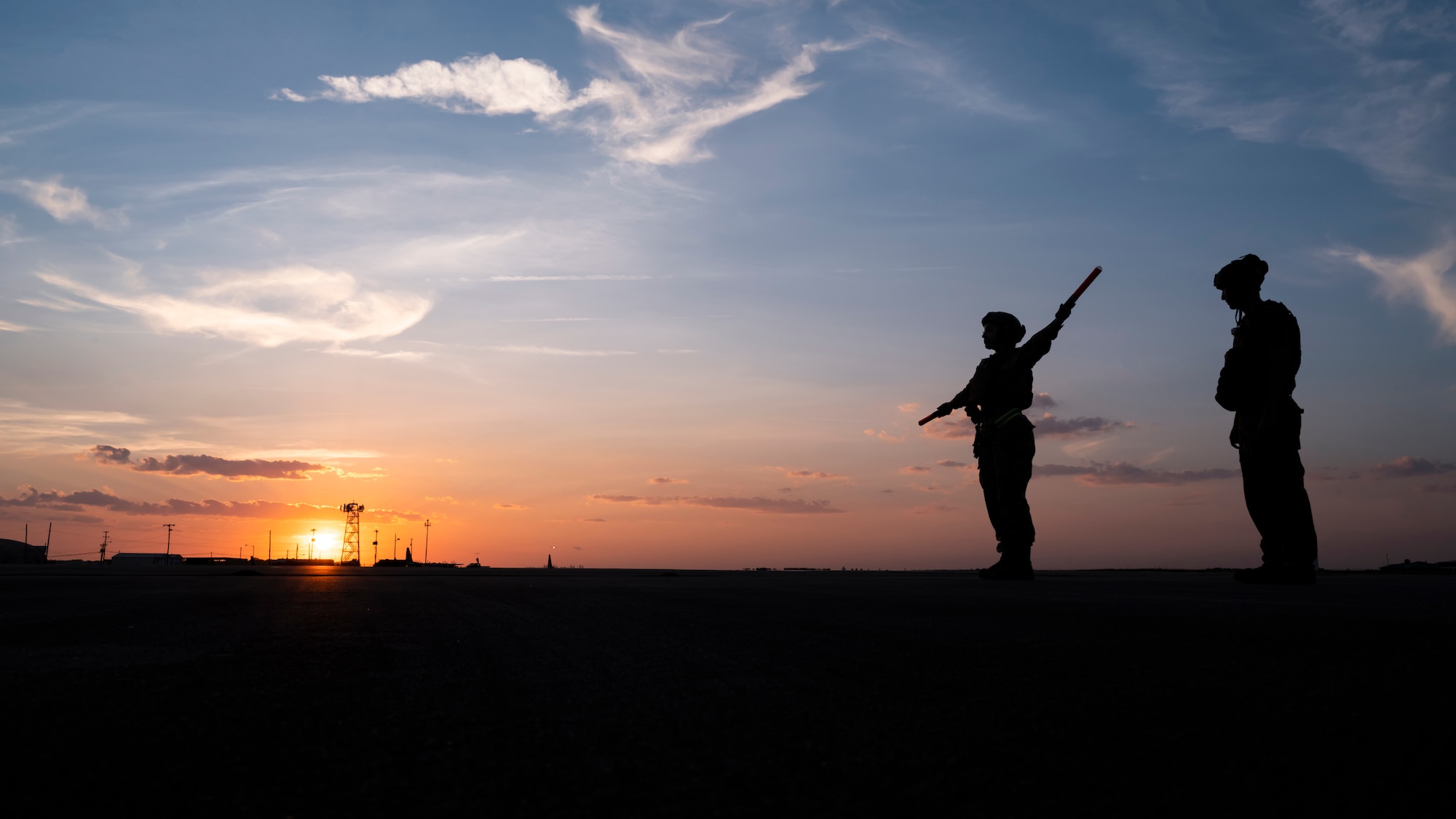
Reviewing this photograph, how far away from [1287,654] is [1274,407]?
6919 millimetres

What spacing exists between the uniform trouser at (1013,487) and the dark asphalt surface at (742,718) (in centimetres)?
767

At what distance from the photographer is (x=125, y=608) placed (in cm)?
616

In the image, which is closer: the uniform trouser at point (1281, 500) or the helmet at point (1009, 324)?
the uniform trouser at point (1281, 500)

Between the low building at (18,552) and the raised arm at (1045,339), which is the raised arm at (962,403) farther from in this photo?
the low building at (18,552)

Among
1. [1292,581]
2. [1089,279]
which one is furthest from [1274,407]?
[1089,279]

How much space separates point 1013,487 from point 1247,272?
396 cm

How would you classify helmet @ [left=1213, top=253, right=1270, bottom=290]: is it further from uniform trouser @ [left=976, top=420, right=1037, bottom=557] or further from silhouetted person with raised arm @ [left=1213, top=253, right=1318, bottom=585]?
uniform trouser @ [left=976, top=420, right=1037, bottom=557]

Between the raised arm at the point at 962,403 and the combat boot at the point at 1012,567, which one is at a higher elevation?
the raised arm at the point at 962,403

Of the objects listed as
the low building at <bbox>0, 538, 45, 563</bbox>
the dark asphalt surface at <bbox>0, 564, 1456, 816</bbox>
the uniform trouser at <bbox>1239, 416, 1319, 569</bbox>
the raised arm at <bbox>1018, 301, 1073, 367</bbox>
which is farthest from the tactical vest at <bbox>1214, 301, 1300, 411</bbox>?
the low building at <bbox>0, 538, 45, 563</bbox>

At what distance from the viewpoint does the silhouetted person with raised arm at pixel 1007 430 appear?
1222cm

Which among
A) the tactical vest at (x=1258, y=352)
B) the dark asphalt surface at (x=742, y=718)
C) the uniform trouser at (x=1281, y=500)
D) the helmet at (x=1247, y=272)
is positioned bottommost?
the dark asphalt surface at (x=742, y=718)

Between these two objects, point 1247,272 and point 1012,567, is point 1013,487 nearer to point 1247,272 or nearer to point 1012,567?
point 1012,567

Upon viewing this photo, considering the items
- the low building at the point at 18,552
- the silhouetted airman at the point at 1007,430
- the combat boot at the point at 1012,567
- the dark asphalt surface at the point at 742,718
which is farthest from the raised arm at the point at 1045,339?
the low building at the point at 18,552

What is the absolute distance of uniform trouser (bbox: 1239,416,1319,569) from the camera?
9.09 metres
